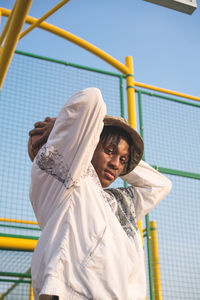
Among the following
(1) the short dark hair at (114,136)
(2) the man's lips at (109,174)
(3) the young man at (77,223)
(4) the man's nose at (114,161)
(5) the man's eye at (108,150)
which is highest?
(1) the short dark hair at (114,136)

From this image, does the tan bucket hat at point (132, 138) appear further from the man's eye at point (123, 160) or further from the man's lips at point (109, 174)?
the man's lips at point (109, 174)

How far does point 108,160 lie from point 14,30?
79cm

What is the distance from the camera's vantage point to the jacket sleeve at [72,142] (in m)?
1.48

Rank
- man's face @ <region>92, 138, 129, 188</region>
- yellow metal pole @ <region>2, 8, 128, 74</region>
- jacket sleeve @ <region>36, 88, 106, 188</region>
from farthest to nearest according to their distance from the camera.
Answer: yellow metal pole @ <region>2, 8, 128, 74</region>, man's face @ <region>92, 138, 129, 188</region>, jacket sleeve @ <region>36, 88, 106, 188</region>

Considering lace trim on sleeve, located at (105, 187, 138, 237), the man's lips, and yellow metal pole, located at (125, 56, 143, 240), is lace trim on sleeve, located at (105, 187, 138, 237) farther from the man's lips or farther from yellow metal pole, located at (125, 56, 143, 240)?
yellow metal pole, located at (125, 56, 143, 240)

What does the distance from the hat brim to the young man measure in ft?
1.39

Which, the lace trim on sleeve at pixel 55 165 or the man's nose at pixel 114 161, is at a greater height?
the man's nose at pixel 114 161

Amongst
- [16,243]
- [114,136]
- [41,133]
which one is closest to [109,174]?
[114,136]

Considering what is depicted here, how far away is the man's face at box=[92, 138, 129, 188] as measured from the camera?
1.88m

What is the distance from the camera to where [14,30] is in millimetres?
1998

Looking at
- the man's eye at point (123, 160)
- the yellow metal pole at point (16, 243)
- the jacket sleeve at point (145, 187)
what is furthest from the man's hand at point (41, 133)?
the yellow metal pole at point (16, 243)

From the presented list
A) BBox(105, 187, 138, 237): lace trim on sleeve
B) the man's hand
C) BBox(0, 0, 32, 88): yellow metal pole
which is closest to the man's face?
BBox(105, 187, 138, 237): lace trim on sleeve

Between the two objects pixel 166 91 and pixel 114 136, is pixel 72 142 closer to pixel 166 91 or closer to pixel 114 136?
pixel 114 136

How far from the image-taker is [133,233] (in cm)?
191
